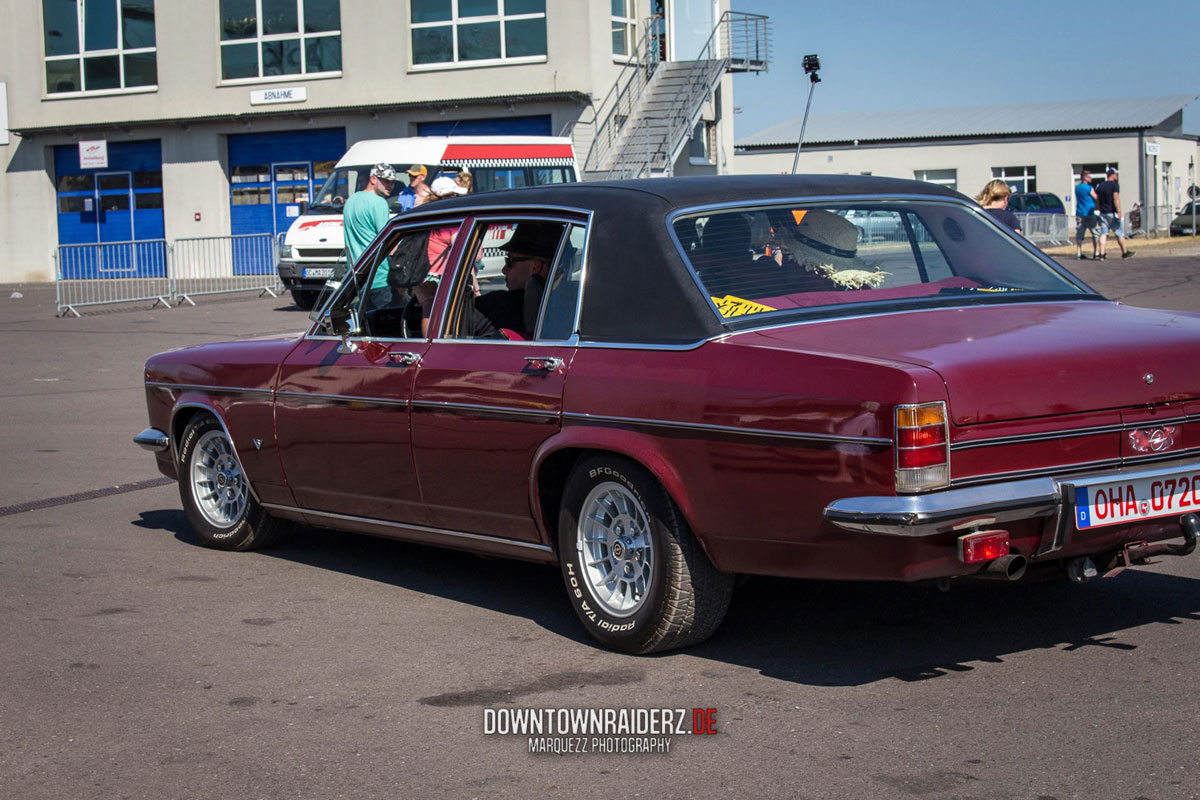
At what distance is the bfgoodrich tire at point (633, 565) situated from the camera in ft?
16.1

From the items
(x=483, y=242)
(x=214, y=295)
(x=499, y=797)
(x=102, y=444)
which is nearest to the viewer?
(x=499, y=797)

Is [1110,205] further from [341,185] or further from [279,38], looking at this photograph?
[279,38]

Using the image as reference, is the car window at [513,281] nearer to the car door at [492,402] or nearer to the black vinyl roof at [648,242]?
the car door at [492,402]

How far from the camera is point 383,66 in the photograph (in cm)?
3362

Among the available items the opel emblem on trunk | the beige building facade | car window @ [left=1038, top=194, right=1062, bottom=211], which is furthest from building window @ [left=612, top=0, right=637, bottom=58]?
the opel emblem on trunk

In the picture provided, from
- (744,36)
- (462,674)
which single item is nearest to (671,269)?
(462,674)

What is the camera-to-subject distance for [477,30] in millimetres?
32844

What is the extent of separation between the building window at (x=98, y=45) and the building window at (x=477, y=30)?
7.57 meters

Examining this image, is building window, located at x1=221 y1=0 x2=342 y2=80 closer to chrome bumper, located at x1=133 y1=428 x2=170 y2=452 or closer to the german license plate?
chrome bumper, located at x1=133 y1=428 x2=170 y2=452

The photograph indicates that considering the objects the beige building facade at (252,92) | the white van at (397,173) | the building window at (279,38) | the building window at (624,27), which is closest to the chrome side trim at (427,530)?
the white van at (397,173)

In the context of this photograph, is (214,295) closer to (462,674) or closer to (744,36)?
(744,36)

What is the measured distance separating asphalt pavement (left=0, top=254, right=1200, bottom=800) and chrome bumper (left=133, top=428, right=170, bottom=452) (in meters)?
0.54

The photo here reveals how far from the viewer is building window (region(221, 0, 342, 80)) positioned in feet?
113

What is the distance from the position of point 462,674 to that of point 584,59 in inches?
1106
